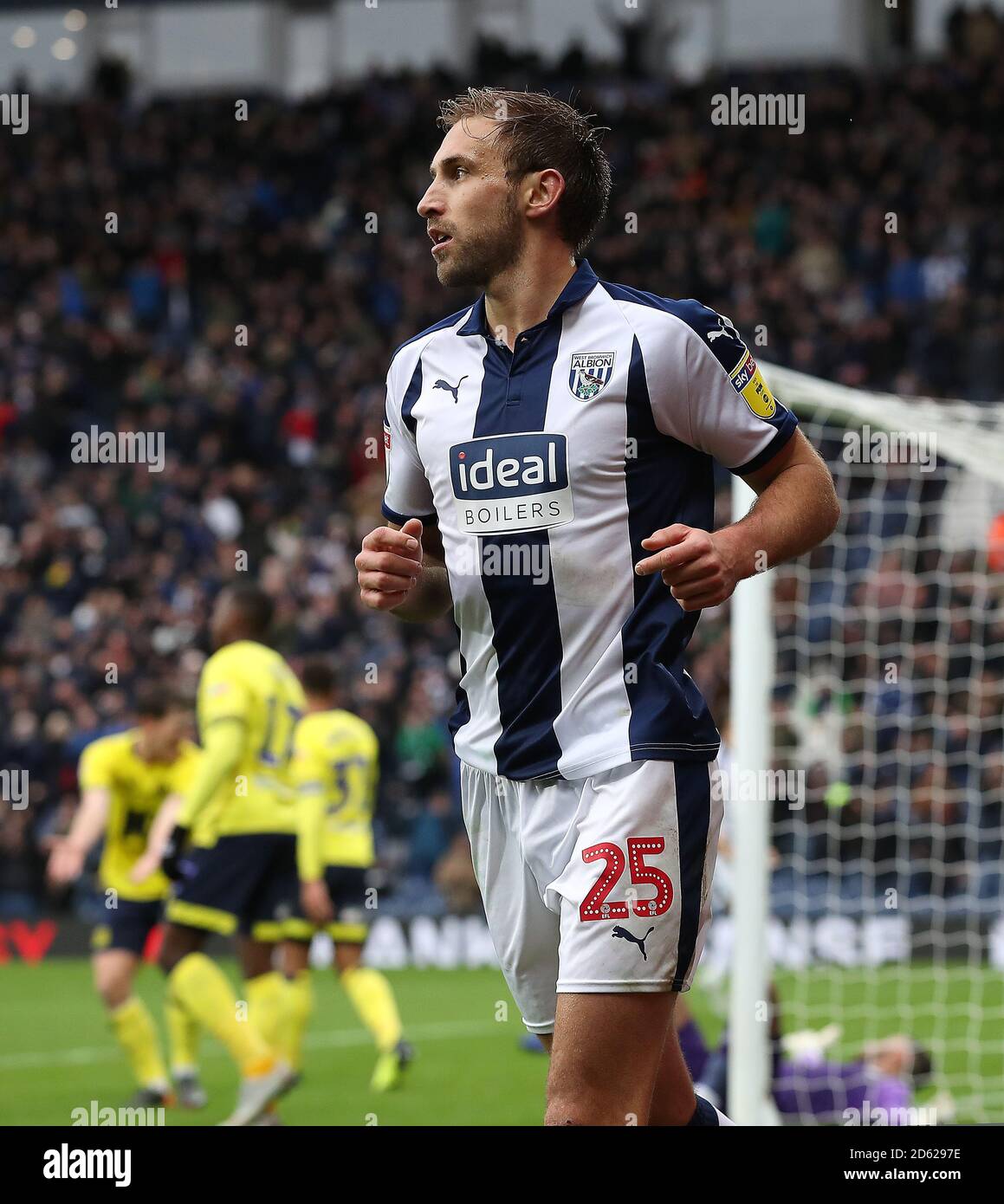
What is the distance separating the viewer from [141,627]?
17172 mm

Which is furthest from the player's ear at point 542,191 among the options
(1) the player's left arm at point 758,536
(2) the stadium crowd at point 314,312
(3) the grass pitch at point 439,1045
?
(2) the stadium crowd at point 314,312

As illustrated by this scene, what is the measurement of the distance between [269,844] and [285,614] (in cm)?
926

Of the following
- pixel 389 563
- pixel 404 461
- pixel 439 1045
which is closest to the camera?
pixel 389 563

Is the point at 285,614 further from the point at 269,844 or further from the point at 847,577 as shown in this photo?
the point at 269,844

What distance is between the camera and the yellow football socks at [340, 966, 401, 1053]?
813 cm

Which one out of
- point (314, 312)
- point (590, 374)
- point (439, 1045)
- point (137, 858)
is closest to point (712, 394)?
point (590, 374)

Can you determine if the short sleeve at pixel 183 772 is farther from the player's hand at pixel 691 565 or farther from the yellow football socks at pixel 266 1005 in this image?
the player's hand at pixel 691 565

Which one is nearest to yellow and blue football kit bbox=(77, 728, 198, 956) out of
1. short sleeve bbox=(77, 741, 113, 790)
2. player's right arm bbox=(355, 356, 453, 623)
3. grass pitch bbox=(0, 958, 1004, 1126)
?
short sleeve bbox=(77, 741, 113, 790)

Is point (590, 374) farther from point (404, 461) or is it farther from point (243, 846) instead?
point (243, 846)

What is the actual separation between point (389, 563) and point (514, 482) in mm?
303

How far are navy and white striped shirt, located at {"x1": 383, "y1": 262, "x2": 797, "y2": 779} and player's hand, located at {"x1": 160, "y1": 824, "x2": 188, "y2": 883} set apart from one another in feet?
11.4

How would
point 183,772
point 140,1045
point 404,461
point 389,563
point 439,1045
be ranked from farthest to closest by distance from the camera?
1. point 439,1045
2. point 183,772
3. point 140,1045
4. point 404,461
5. point 389,563

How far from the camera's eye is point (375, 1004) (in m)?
8.23

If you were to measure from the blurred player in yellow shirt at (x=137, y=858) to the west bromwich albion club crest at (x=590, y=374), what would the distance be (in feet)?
A: 16.1
